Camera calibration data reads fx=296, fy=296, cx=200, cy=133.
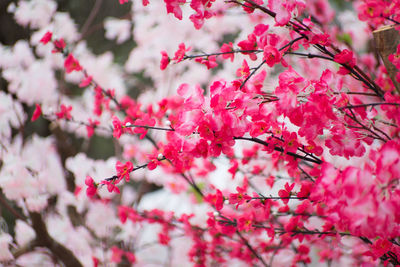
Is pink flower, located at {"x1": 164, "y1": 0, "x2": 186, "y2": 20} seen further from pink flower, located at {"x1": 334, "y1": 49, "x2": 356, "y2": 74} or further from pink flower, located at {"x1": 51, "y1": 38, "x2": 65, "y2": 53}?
pink flower, located at {"x1": 51, "y1": 38, "x2": 65, "y2": 53}

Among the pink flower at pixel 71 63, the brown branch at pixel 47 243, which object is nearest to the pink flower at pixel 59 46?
the pink flower at pixel 71 63

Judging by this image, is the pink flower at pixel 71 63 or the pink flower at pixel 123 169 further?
the pink flower at pixel 71 63

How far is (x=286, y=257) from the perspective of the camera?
1328 mm

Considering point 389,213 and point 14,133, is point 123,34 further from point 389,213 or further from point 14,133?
point 389,213

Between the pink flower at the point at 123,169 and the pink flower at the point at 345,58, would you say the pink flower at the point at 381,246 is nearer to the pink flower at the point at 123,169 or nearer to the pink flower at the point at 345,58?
the pink flower at the point at 345,58

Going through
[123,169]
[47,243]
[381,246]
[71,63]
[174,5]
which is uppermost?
[174,5]

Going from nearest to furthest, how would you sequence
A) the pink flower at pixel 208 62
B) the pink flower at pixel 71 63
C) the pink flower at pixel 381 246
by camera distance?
1. the pink flower at pixel 381 246
2. the pink flower at pixel 208 62
3. the pink flower at pixel 71 63

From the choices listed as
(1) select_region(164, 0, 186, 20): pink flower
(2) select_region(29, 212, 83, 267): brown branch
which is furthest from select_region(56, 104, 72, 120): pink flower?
(1) select_region(164, 0, 186, 20): pink flower

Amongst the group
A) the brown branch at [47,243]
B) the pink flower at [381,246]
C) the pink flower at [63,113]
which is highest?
the pink flower at [63,113]

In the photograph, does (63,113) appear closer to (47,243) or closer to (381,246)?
(47,243)

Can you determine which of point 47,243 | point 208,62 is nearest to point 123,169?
point 208,62

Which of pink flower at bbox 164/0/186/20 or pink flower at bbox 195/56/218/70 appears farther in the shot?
pink flower at bbox 195/56/218/70

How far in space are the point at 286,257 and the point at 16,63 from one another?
1.80 metres

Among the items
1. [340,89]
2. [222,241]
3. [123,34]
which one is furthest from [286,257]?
[123,34]
